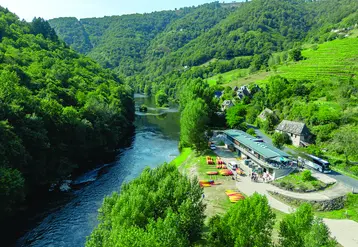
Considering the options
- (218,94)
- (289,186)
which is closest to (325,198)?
(289,186)

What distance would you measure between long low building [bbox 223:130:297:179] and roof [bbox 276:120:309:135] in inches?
411

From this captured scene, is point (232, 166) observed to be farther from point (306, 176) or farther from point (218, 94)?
point (218, 94)

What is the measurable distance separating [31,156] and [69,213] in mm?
12292

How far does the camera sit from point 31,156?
164ft

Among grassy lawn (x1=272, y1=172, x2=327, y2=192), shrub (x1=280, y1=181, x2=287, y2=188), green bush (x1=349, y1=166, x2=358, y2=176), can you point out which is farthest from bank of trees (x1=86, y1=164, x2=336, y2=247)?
green bush (x1=349, y1=166, x2=358, y2=176)

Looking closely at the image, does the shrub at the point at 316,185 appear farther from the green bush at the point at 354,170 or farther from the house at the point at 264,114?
the house at the point at 264,114

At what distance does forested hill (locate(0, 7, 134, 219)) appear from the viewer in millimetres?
44766

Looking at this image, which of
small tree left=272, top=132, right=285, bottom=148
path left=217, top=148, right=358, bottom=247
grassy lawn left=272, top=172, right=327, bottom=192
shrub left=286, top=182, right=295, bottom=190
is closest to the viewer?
path left=217, top=148, right=358, bottom=247

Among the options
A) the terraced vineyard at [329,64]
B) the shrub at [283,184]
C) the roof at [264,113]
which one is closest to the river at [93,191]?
the roof at [264,113]

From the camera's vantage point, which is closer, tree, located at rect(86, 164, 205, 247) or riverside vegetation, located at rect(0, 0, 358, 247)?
tree, located at rect(86, 164, 205, 247)

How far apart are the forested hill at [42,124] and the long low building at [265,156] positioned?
32.6m

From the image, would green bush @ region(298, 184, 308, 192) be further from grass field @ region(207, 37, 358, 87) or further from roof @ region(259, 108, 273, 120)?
grass field @ region(207, 37, 358, 87)

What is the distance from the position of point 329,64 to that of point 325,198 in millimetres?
96102

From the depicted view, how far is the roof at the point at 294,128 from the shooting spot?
229 feet
